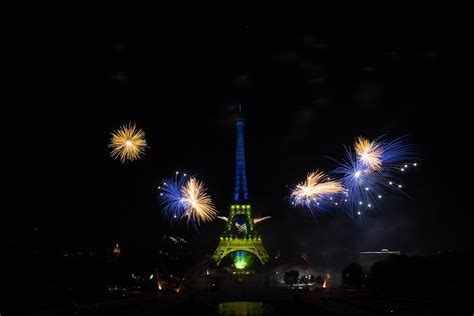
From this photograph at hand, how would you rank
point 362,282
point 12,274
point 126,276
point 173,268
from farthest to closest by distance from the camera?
point 173,268 < point 126,276 < point 362,282 < point 12,274

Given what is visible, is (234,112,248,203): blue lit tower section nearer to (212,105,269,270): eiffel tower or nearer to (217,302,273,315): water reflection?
(212,105,269,270): eiffel tower

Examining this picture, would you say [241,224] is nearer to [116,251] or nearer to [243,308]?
[116,251]

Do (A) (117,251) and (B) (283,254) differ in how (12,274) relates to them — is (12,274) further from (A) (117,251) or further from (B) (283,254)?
(B) (283,254)

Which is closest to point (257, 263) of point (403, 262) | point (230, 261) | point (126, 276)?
point (230, 261)

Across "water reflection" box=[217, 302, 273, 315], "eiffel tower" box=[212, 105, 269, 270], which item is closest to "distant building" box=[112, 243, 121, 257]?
"eiffel tower" box=[212, 105, 269, 270]

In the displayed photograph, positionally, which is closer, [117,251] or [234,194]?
[117,251]

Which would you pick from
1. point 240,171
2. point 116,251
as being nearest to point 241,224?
point 240,171
